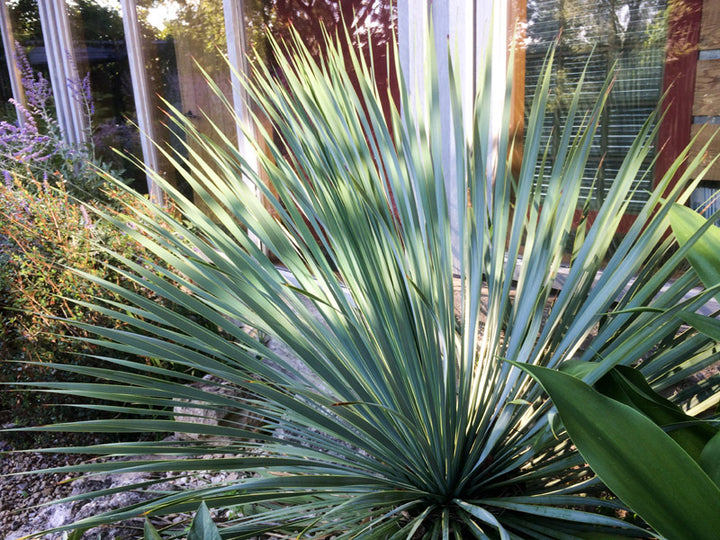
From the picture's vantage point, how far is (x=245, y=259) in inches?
44.7

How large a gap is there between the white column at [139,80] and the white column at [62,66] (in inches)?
21.9

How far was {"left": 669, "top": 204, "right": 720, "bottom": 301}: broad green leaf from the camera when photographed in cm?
94

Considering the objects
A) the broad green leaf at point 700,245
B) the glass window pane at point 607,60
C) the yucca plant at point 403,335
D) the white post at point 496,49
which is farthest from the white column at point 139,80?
the broad green leaf at point 700,245

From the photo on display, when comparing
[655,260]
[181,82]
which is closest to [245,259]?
[655,260]

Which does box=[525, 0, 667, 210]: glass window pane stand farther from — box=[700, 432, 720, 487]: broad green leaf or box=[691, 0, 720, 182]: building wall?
box=[700, 432, 720, 487]: broad green leaf

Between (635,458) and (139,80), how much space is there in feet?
12.9

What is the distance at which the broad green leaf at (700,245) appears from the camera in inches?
36.8

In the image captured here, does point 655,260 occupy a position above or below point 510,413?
above

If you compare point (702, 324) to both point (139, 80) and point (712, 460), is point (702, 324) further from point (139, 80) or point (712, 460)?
point (139, 80)

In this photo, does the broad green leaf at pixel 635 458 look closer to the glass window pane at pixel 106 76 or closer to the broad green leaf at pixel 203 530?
the broad green leaf at pixel 203 530

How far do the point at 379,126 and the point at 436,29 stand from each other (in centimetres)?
133

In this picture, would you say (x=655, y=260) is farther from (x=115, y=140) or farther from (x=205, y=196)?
(x=115, y=140)

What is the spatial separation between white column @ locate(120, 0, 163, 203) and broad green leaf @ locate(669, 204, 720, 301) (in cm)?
318

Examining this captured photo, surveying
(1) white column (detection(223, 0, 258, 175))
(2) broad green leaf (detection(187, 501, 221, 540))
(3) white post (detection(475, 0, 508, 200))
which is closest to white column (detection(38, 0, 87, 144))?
(1) white column (detection(223, 0, 258, 175))
